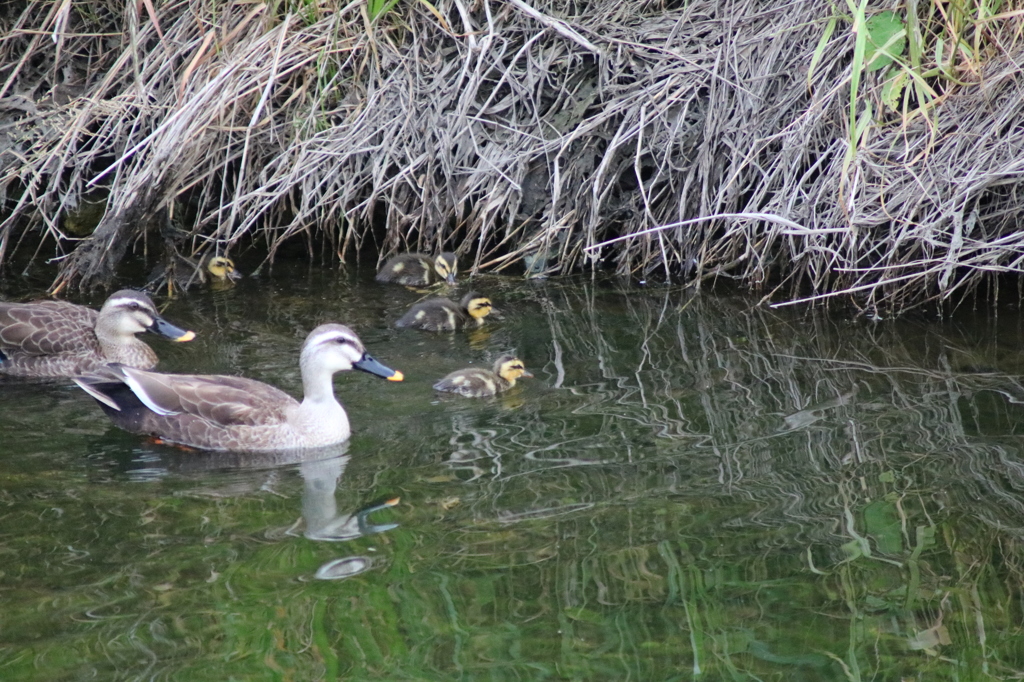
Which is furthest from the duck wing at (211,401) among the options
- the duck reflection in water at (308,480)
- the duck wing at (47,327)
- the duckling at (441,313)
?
the duckling at (441,313)

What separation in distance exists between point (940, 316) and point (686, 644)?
3584 millimetres

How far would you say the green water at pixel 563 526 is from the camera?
336cm

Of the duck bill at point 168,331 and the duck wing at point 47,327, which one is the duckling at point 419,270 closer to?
the duck bill at point 168,331

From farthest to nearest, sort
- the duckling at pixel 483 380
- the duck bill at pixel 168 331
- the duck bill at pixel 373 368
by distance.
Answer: the duck bill at pixel 168 331 < the duckling at pixel 483 380 < the duck bill at pixel 373 368

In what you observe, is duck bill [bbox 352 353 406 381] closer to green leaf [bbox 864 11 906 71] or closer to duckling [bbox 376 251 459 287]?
duckling [bbox 376 251 459 287]

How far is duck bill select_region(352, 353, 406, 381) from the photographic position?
5.09m

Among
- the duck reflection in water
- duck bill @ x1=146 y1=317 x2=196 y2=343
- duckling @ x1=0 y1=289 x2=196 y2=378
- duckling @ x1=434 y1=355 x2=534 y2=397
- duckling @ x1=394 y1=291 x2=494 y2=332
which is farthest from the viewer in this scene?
duckling @ x1=394 y1=291 x2=494 y2=332

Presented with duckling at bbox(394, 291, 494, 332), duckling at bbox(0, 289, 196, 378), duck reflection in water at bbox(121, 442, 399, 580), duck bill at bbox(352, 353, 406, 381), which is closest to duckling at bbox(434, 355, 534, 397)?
duck bill at bbox(352, 353, 406, 381)

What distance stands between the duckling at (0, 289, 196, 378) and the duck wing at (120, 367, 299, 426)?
846mm

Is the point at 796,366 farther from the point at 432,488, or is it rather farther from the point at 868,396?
the point at 432,488

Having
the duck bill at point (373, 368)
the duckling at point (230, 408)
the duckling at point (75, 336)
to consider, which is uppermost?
the duckling at point (75, 336)

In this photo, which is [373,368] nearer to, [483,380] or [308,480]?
[483,380]

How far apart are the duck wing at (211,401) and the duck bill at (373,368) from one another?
320 millimetres

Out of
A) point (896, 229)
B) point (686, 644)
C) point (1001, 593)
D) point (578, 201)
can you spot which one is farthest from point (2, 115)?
point (1001, 593)
